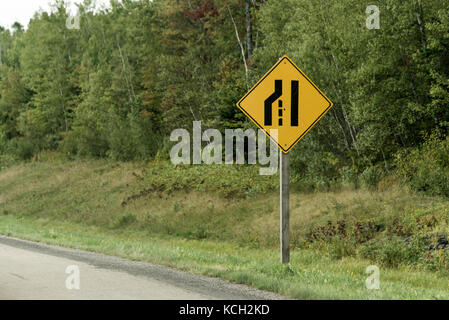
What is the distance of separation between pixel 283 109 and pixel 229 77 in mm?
23062

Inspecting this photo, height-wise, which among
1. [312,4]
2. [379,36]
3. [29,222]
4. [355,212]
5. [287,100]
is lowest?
[29,222]

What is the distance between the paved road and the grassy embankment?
0.61 metres

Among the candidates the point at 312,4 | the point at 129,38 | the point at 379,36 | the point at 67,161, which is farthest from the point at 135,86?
the point at 379,36

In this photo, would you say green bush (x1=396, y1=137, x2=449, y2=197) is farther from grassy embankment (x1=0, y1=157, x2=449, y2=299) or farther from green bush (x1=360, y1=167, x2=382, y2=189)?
green bush (x1=360, y1=167, x2=382, y2=189)

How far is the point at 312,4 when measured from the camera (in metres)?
24.0

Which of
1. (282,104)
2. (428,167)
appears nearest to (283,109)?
(282,104)

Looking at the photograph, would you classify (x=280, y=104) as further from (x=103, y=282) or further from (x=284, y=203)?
(x=103, y=282)

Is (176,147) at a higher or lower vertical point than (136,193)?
higher

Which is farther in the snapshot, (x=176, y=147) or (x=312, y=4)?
(x=176, y=147)

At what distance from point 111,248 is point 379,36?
1263 cm

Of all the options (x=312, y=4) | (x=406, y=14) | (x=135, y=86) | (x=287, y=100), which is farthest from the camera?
(x=135, y=86)

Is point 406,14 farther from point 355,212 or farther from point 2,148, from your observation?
point 2,148

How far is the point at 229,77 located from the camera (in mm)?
32688

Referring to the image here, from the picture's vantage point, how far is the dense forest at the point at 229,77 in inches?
768
